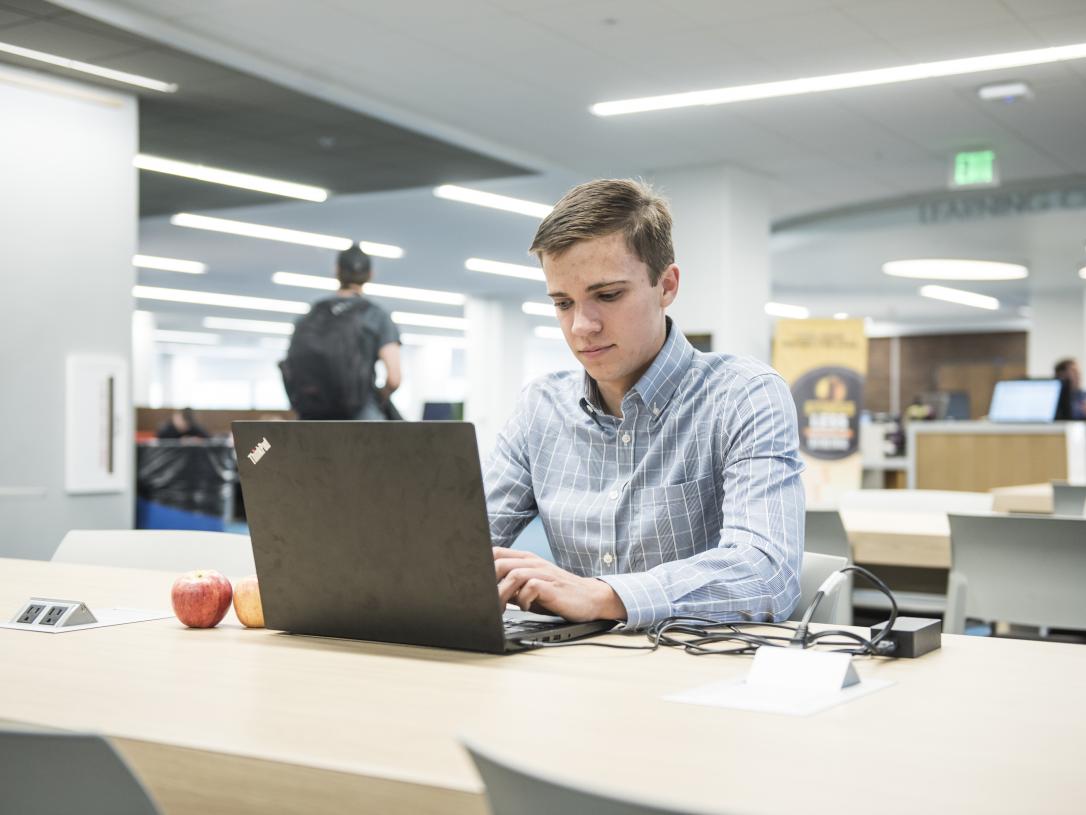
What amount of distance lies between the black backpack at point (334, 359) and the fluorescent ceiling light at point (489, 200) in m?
4.12

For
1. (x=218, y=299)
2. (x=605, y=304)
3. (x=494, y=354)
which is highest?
(x=218, y=299)

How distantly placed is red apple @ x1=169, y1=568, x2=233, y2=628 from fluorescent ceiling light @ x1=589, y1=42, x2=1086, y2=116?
5.24 m

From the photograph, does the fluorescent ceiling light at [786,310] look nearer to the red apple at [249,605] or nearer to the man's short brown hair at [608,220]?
the man's short brown hair at [608,220]

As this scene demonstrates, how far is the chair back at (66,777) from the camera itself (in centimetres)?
67

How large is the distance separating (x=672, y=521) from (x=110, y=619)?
0.79m

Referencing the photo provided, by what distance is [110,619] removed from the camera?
150cm

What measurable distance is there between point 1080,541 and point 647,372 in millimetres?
1528

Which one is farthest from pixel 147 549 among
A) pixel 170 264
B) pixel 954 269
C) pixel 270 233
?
pixel 954 269

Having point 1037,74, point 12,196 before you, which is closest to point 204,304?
point 12,196

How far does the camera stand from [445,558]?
3.98 ft

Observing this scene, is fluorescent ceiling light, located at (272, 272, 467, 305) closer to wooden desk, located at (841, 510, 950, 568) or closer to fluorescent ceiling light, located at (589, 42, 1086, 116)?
Answer: fluorescent ceiling light, located at (589, 42, 1086, 116)

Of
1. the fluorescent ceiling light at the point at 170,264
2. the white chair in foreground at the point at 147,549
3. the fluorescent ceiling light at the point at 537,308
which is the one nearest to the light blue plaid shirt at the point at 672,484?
the white chair in foreground at the point at 147,549

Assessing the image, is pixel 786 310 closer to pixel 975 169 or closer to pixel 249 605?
pixel 975 169

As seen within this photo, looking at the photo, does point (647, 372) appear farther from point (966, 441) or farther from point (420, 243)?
point (420, 243)
